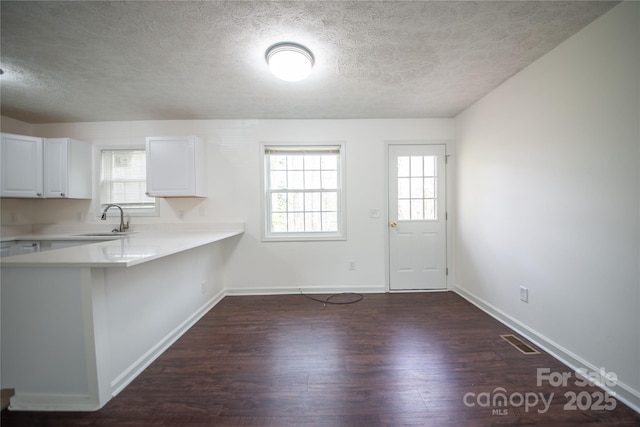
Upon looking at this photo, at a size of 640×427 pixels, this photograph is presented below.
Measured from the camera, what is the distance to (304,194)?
3061mm

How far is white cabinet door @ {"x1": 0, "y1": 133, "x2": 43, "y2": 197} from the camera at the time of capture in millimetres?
2523

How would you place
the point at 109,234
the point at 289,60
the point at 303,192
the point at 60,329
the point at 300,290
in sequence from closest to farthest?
the point at 60,329 < the point at 289,60 < the point at 109,234 < the point at 300,290 < the point at 303,192

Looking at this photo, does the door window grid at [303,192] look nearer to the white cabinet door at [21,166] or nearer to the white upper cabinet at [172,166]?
the white upper cabinet at [172,166]

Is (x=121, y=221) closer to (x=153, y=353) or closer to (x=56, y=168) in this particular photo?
(x=56, y=168)

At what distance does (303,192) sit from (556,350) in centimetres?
275

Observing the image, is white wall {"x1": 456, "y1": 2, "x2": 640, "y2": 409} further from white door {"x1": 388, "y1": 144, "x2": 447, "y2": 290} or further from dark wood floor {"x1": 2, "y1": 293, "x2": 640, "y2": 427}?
white door {"x1": 388, "y1": 144, "x2": 447, "y2": 290}

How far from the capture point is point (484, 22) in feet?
4.63

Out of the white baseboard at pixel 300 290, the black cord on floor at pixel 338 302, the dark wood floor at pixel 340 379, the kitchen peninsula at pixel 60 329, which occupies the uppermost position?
the kitchen peninsula at pixel 60 329

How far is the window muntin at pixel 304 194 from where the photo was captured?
301cm

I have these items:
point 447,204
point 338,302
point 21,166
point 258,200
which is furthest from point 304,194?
point 21,166

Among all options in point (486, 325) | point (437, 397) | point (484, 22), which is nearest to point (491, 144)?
point (484, 22)

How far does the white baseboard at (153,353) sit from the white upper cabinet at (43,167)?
2.24 m

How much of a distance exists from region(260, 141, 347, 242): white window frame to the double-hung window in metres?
1.49

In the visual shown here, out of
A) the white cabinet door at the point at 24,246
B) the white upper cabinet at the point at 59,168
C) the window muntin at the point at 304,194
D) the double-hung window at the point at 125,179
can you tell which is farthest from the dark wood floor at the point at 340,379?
the white upper cabinet at the point at 59,168
